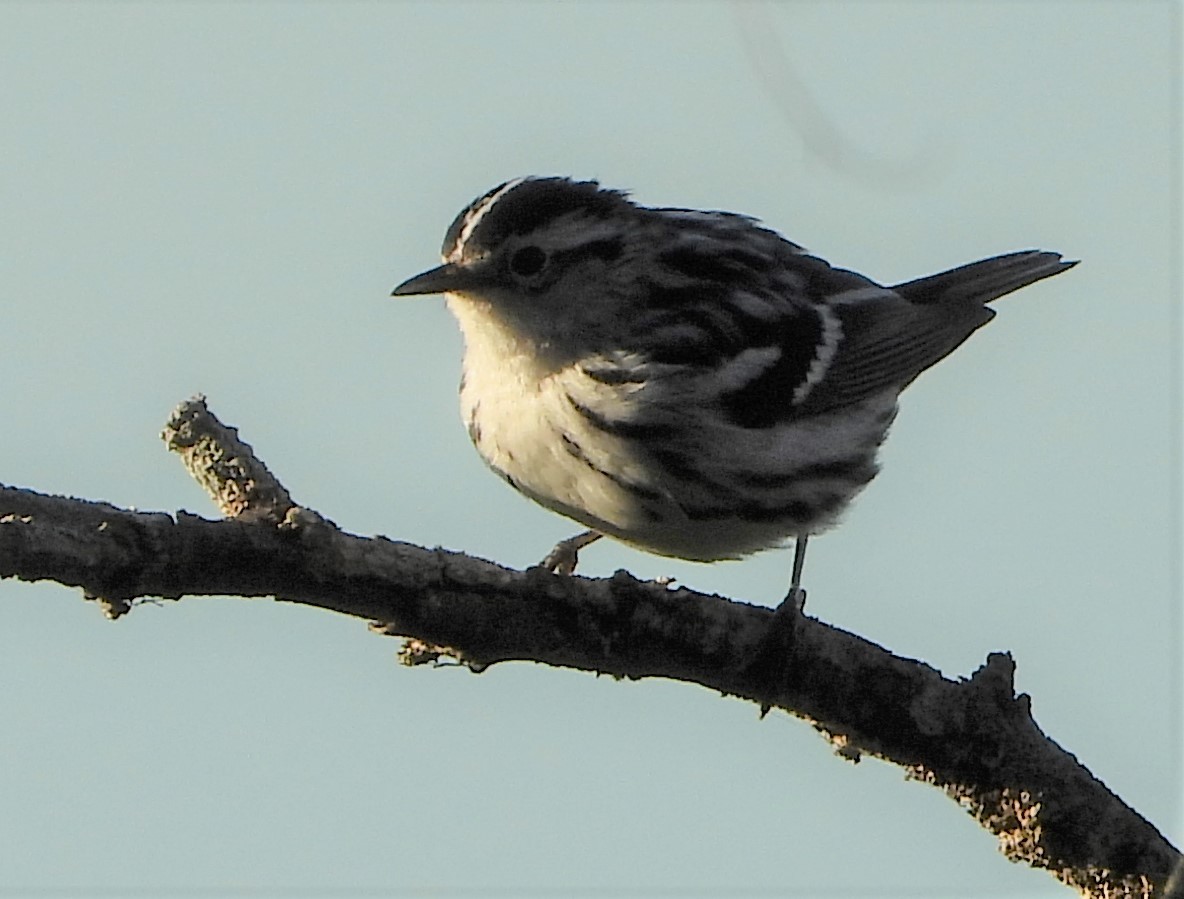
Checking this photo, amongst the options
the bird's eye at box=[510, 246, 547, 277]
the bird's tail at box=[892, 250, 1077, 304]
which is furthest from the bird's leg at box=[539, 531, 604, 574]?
the bird's tail at box=[892, 250, 1077, 304]

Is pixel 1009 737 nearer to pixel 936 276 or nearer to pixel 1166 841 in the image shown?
pixel 1166 841

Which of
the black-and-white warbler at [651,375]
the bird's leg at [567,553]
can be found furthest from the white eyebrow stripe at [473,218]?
the bird's leg at [567,553]

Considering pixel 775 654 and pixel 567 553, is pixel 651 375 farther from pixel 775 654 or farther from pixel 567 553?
pixel 775 654

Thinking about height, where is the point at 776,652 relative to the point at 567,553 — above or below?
below

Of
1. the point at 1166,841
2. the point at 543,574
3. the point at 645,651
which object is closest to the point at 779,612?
the point at 645,651

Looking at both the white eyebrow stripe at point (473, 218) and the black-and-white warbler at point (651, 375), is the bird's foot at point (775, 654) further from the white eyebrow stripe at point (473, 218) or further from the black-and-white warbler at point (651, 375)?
the white eyebrow stripe at point (473, 218)

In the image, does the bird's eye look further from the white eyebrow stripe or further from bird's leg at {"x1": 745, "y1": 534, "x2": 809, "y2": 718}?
bird's leg at {"x1": 745, "y1": 534, "x2": 809, "y2": 718}

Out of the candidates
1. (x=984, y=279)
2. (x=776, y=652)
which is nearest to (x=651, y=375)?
(x=776, y=652)
